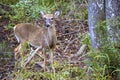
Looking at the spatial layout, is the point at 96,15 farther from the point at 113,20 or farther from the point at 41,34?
the point at 41,34

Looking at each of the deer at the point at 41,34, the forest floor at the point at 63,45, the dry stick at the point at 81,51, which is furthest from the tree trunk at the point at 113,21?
the deer at the point at 41,34

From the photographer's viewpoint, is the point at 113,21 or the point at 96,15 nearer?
the point at 113,21

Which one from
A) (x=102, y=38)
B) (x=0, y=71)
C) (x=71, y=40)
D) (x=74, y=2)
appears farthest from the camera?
(x=74, y=2)

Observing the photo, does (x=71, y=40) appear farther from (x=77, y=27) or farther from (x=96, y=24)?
(x=96, y=24)

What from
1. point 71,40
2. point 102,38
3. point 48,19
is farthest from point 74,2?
point 102,38

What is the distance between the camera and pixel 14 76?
257 inches

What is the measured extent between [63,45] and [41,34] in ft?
2.83

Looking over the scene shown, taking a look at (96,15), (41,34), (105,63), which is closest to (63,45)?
(41,34)

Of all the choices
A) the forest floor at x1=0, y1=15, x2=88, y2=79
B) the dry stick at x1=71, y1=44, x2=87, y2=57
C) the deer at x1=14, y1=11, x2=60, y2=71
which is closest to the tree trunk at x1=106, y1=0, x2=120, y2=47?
the forest floor at x1=0, y1=15, x2=88, y2=79

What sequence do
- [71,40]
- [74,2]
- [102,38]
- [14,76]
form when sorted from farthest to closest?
1. [74,2]
2. [71,40]
3. [14,76]
4. [102,38]

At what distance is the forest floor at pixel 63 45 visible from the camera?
7262 mm

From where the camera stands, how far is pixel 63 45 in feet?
27.2

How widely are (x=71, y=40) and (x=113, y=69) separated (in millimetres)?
2912

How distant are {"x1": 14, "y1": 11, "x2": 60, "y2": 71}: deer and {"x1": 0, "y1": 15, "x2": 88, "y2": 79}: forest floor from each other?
300mm
